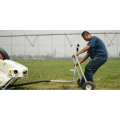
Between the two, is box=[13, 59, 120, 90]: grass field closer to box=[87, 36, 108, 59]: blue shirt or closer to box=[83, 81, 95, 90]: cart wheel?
box=[83, 81, 95, 90]: cart wheel

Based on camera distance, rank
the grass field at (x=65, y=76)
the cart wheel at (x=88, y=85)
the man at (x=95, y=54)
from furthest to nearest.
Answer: the grass field at (x=65, y=76) < the man at (x=95, y=54) < the cart wheel at (x=88, y=85)

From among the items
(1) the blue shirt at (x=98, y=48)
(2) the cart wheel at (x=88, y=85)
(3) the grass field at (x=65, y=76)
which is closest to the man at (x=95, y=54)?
(1) the blue shirt at (x=98, y=48)

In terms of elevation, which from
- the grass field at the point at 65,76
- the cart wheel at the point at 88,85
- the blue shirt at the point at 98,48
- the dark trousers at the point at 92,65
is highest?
the blue shirt at the point at 98,48

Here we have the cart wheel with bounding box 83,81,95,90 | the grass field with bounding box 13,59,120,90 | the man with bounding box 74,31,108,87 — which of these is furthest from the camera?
the grass field with bounding box 13,59,120,90

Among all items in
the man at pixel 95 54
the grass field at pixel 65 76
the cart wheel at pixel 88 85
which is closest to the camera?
the cart wheel at pixel 88 85

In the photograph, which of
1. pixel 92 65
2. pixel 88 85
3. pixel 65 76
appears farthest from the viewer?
pixel 65 76

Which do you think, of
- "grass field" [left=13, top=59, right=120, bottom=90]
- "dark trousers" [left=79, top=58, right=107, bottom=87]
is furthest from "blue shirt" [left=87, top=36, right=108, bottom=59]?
"grass field" [left=13, top=59, right=120, bottom=90]

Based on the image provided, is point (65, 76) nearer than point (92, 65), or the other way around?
point (92, 65)

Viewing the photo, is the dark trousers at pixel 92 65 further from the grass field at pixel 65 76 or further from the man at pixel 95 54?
the grass field at pixel 65 76

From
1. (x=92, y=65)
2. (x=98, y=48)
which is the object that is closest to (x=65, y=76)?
(x=92, y=65)

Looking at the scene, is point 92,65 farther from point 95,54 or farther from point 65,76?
point 65,76

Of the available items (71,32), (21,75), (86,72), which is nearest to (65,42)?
(71,32)

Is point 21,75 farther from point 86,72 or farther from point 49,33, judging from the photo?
point 49,33

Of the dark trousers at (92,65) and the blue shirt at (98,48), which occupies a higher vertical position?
the blue shirt at (98,48)
